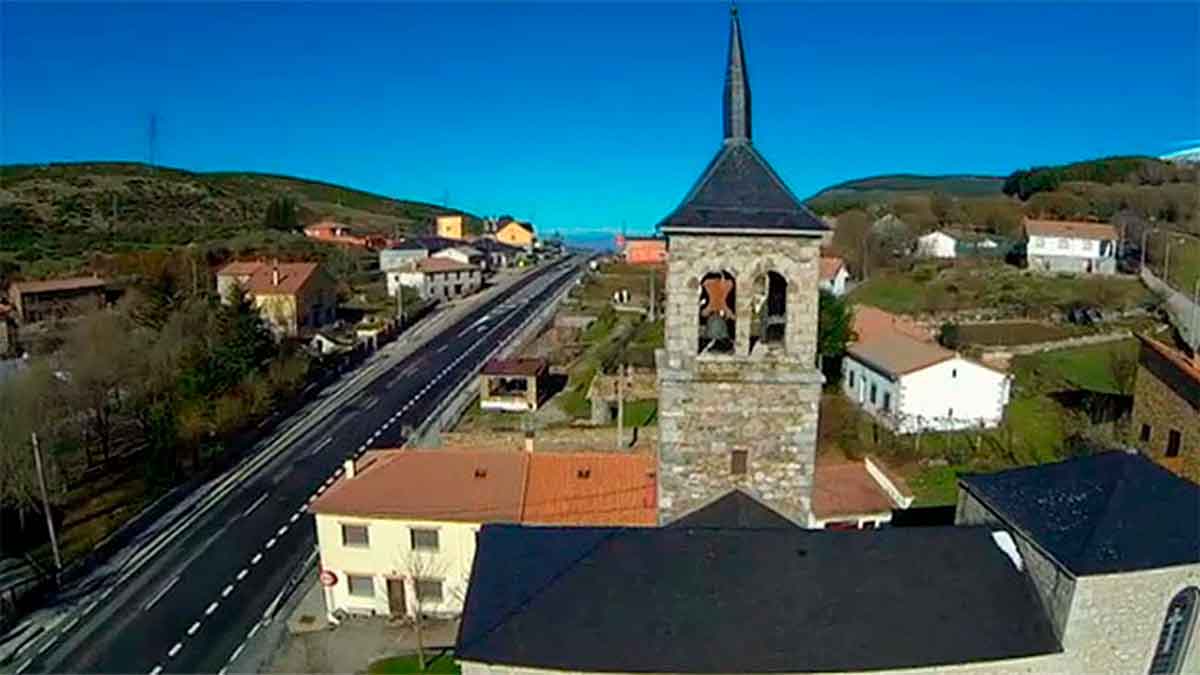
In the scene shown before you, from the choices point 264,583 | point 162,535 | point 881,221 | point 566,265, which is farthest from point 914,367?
point 566,265

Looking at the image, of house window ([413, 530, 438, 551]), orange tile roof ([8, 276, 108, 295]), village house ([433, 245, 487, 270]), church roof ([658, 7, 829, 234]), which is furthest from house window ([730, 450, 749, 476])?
village house ([433, 245, 487, 270])

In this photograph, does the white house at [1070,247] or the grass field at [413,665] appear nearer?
A: the grass field at [413,665]

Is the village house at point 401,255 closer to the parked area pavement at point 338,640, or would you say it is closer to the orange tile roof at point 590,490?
the orange tile roof at point 590,490

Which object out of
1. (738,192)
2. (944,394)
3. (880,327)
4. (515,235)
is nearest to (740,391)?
(738,192)

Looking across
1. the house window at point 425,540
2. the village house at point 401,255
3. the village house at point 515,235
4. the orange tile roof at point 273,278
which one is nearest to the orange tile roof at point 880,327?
the house window at point 425,540

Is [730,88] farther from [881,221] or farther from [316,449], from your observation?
[881,221]

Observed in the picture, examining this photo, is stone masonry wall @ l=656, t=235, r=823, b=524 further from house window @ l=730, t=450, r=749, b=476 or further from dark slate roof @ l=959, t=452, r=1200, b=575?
dark slate roof @ l=959, t=452, r=1200, b=575

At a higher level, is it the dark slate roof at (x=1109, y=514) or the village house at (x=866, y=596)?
the dark slate roof at (x=1109, y=514)
